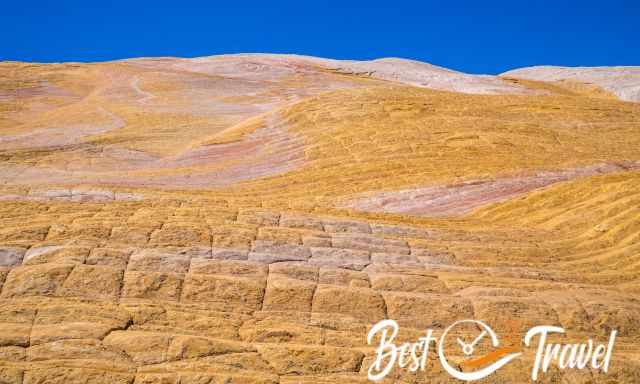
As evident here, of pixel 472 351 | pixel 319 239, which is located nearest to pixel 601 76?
pixel 319 239

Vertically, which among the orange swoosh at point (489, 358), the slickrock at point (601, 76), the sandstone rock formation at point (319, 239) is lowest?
the orange swoosh at point (489, 358)

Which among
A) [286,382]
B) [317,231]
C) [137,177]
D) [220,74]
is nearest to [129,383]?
[286,382]

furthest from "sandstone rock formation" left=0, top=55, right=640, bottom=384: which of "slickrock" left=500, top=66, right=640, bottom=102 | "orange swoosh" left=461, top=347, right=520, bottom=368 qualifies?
"slickrock" left=500, top=66, right=640, bottom=102

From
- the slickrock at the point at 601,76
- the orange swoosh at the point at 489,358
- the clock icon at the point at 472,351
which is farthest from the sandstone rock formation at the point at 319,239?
the slickrock at the point at 601,76

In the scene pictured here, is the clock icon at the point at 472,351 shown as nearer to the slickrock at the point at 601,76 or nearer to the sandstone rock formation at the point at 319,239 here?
the sandstone rock formation at the point at 319,239

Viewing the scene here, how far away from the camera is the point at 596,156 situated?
2052 cm

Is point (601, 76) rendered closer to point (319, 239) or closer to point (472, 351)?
point (319, 239)

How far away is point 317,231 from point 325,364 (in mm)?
5232

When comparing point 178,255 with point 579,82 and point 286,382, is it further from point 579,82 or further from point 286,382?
point 579,82

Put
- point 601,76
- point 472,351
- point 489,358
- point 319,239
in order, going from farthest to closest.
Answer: point 601,76
point 319,239
point 472,351
point 489,358

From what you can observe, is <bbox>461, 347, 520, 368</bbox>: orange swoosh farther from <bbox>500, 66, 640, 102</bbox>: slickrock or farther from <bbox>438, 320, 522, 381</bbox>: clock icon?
<bbox>500, 66, 640, 102</bbox>: slickrock

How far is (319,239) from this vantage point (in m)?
11.8

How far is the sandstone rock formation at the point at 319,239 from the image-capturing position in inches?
293

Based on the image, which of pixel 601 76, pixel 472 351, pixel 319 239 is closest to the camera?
pixel 472 351
